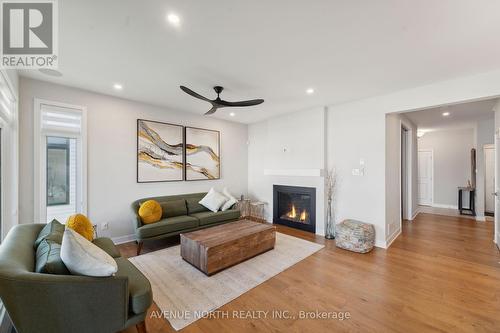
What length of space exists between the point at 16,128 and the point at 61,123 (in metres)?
0.58

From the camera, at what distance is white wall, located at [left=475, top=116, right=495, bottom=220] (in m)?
5.20

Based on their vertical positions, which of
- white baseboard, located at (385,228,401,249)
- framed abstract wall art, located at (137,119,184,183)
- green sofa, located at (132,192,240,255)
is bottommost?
white baseboard, located at (385,228,401,249)

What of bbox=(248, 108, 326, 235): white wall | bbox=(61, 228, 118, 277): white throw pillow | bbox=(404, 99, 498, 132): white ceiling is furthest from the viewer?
bbox=(248, 108, 326, 235): white wall

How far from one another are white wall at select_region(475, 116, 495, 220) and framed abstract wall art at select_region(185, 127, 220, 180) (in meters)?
6.61

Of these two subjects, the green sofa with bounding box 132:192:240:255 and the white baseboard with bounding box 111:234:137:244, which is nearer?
the green sofa with bounding box 132:192:240:255

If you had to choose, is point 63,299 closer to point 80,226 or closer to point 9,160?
point 80,226

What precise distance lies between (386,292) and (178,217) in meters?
3.32

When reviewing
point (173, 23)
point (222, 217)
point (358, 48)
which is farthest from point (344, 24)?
point (222, 217)

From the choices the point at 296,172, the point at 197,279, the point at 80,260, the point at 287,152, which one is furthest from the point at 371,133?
the point at 80,260

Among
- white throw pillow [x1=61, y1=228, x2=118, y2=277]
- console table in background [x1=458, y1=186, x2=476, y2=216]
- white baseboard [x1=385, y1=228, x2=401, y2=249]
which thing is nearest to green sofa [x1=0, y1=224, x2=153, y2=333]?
white throw pillow [x1=61, y1=228, x2=118, y2=277]

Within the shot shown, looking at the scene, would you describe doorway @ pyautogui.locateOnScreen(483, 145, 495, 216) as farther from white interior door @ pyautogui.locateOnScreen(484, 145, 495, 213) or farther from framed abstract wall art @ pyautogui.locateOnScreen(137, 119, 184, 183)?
framed abstract wall art @ pyautogui.locateOnScreen(137, 119, 184, 183)

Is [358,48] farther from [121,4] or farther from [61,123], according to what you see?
[61,123]

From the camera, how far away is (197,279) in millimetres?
2621

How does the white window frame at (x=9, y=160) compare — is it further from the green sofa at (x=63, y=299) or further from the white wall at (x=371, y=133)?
the white wall at (x=371, y=133)
